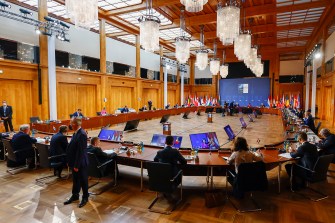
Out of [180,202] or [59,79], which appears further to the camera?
[59,79]

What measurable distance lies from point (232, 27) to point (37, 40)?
9.65m

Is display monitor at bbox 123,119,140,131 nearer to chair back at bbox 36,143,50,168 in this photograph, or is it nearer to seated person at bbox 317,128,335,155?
chair back at bbox 36,143,50,168

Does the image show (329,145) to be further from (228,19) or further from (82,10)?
(82,10)

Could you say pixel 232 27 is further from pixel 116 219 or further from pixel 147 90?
pixel 147 90

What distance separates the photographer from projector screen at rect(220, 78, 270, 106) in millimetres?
22328

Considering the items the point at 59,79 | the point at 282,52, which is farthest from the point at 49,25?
the point at 282,52

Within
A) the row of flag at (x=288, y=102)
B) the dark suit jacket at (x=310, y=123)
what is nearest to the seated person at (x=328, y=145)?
the dark suit jacket at (x=310, y=123)

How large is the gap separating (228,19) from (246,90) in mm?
19434

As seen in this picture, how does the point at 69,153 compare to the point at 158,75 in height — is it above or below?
below

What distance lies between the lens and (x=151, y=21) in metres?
5.37

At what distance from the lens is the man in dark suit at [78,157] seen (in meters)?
3.55

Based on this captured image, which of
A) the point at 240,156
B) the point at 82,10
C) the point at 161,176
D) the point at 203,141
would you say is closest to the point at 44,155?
the point at 161,176

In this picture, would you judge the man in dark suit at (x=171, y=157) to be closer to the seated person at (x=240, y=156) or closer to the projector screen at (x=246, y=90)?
the seated person at (x=240, y=156)

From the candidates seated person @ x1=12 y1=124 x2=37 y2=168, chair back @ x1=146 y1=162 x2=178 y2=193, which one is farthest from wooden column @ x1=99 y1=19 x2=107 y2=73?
chair back @ x1=146 y1=162 x2=178 y2=193
